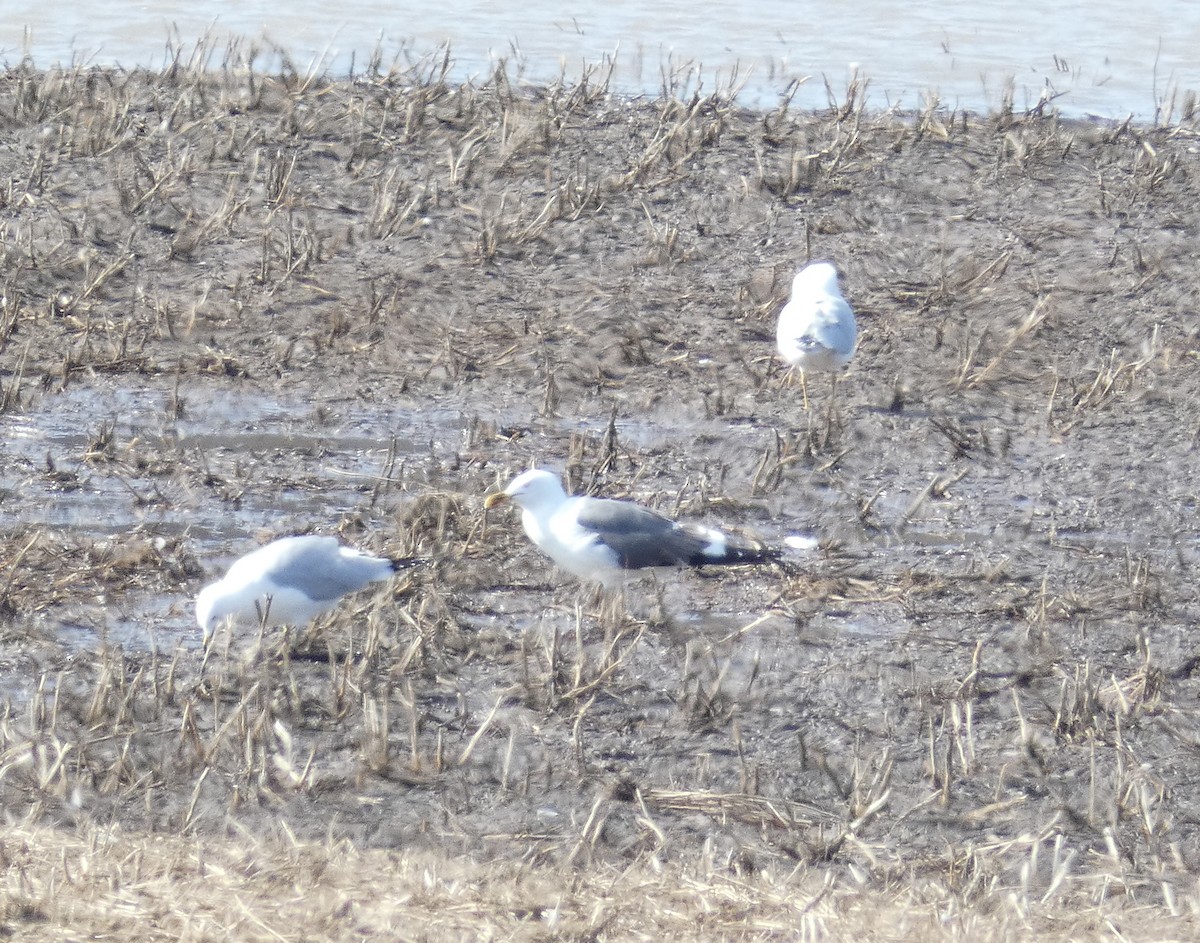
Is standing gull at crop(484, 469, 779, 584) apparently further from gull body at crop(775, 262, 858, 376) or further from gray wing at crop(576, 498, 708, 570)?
gull body at crop(775, 262, 858, 376)

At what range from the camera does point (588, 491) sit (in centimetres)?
706

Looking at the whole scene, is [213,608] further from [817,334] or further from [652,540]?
[817,334]

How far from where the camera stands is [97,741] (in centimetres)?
504

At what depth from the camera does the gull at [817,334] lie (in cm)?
768

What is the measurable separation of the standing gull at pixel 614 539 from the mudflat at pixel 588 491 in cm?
17

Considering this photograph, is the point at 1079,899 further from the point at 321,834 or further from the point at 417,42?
the point at 417,42

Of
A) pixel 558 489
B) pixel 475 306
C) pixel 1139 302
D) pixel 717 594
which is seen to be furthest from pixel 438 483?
pixel 1139 302

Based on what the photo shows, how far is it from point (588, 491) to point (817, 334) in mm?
1357

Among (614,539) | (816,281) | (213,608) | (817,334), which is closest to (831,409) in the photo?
(817,334)

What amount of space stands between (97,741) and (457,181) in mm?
5655

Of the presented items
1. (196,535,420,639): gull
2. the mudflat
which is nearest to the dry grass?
the mudflat

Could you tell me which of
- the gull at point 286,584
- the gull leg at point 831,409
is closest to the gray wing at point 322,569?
the gull at point 286,584

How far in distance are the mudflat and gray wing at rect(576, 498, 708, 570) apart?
0.19 meters

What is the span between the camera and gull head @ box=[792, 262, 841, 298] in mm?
8164
